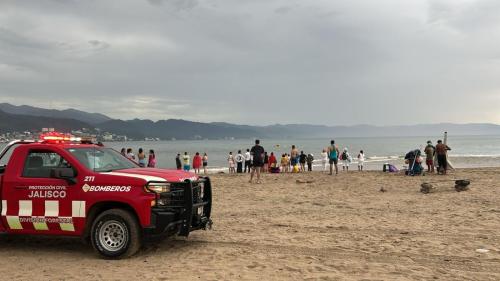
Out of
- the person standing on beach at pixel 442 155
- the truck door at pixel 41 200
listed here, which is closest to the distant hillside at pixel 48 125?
the truck door at pixel 41 200

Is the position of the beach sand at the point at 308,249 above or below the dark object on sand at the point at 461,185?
below

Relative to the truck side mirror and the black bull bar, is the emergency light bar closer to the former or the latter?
the truck side mirror

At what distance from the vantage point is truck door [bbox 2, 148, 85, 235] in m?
7.03

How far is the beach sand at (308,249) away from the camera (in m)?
6.20

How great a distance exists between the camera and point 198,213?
759 centimetres

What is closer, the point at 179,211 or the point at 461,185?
the point at 179,211

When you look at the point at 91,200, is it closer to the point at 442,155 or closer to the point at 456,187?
the point at 456,187

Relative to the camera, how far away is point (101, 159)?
25.4 feet

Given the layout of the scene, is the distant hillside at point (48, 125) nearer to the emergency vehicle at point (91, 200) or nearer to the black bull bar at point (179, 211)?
the emergency vehicle at point (91, 200)

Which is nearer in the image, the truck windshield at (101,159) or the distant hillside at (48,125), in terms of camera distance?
the truck windshield at (101,159)

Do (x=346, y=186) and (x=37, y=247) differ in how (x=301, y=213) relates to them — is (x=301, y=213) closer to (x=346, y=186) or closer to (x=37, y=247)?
(x=37, y=247)

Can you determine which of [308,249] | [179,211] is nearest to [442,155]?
[308,249]

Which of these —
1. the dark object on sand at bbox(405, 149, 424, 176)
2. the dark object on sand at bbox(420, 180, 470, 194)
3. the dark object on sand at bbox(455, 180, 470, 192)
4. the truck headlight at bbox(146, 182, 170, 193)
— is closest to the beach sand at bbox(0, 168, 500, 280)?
the truck headlight at bbox(146, 182, 170, 193)

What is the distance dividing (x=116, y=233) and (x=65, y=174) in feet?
3.81
